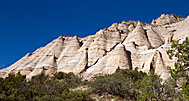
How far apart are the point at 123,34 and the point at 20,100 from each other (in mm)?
38000

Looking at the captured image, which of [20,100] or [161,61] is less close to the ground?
[161,61]

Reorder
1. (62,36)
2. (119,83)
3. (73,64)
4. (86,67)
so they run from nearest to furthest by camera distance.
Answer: (119,83) < (86,67) < (73,64) < (62,36)

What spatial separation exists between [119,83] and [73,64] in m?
21.7

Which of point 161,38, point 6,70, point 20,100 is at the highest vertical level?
point 161,38

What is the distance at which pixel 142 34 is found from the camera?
4225 centimetres

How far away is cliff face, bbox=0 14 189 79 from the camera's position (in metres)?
30.8

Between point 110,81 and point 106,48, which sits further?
point 106,48

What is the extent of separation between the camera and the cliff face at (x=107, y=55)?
30797 millimetres

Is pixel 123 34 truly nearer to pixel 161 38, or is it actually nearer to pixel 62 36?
pixel 161 38

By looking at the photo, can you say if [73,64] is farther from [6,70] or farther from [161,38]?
[161,38]

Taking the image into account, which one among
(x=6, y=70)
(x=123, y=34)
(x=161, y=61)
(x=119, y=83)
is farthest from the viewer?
(x=123, y=34)

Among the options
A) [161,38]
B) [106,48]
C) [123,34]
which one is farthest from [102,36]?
[161,38]

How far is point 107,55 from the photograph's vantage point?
3453 centimetres

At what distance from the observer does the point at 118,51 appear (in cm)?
3275
